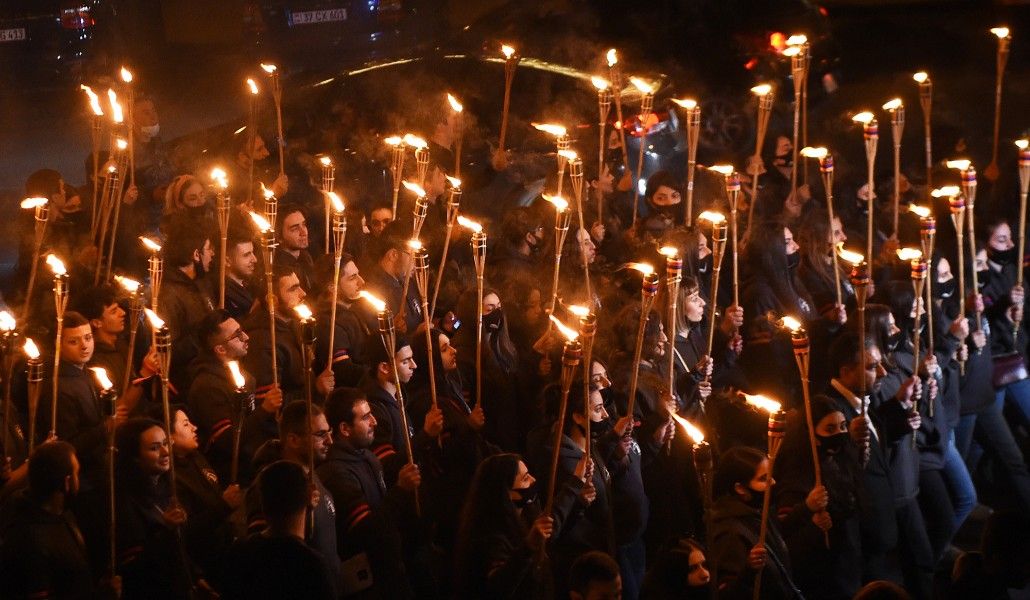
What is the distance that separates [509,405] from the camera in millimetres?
8039

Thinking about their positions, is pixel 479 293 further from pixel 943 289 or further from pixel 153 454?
pixel 943 289

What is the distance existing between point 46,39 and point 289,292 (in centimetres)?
1089

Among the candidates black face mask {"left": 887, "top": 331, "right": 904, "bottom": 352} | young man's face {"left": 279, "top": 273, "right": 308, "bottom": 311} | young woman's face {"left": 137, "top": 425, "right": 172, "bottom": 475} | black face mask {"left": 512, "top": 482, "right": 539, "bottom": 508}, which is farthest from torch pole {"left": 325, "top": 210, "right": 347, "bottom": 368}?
black face mask {"left": 887, "top": 331, "right": 904, "bottom": 352}

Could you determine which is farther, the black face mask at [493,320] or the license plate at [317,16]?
the license plate at [317,16]

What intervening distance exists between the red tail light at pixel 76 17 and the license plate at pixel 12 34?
50 centimetres

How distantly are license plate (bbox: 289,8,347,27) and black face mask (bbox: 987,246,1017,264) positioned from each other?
1025cm

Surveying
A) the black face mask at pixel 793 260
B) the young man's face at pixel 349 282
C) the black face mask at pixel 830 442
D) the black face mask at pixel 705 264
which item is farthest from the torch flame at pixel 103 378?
the black face mask at pixel 793 260

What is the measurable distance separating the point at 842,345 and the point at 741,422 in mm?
778

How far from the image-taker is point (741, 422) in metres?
8.14

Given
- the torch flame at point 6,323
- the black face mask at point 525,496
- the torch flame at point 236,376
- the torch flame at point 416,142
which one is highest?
the torch flame at point 416,142

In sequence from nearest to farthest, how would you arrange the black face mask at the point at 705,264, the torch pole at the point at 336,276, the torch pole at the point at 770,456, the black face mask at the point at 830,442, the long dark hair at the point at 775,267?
1. the torch pole at the point at 770,456
2. the black face mask at the point at 830,442
3. the torch pole at the point at 336,276
4. the long dark hair at the point at 775,267
5. the black face mask at the point at 705,264

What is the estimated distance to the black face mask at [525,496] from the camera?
6.23 meters

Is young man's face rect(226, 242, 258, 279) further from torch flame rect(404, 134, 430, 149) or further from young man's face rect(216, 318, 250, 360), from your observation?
young man's face rect(216, 318, 250, 360)

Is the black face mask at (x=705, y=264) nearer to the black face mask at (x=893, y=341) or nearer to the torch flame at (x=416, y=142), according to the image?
the black face mask at (x=893, y=341)
